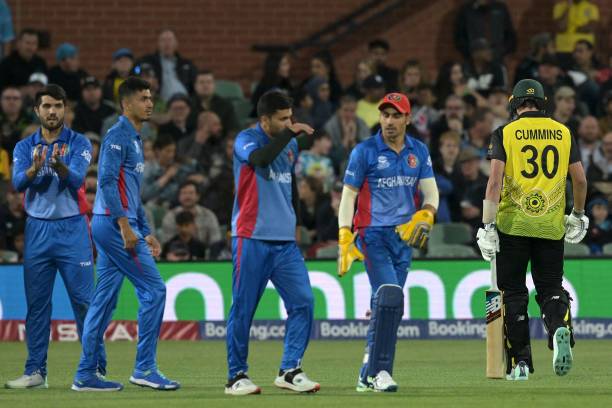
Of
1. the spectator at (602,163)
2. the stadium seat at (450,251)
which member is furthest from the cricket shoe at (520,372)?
the spectator at (602,163)

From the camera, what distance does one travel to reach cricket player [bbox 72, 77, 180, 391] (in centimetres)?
1135

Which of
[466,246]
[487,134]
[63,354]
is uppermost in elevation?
[487,134]

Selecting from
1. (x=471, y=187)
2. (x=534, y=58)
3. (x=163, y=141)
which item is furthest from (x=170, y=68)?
(x=534, y=58)

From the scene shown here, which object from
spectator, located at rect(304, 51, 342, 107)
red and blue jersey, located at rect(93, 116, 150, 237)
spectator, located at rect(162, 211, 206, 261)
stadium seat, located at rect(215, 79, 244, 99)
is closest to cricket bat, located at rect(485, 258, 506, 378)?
red and blue jersey, located at rect(93, 116, 150, 237)

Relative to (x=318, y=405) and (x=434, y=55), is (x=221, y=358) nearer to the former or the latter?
(x=318, y=405)

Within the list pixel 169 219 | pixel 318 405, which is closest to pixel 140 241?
pixel 318 405

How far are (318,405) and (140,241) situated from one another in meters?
2.21

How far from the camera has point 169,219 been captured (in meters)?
19.0

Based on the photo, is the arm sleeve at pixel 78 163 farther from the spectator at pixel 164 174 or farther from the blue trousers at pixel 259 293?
the spectator at pixel 164 174

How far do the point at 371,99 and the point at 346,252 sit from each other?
36.3 feet

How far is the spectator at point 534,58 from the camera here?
23.1 metres

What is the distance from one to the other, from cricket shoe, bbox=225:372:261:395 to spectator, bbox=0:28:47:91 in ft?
40.2

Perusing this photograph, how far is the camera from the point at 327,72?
75.2ft

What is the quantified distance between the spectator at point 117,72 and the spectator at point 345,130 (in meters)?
3.23
